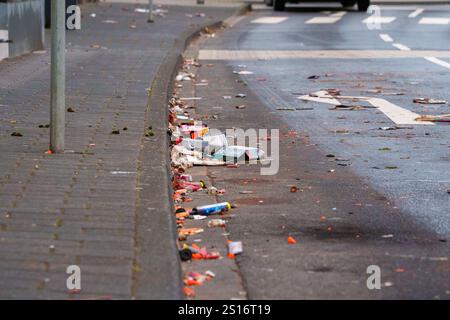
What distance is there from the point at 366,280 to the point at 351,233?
1.15 meters

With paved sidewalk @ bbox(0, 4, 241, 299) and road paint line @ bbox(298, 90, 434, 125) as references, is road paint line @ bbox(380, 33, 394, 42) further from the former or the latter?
paved sidewalk @ bbox(0, 4, 241, 299)

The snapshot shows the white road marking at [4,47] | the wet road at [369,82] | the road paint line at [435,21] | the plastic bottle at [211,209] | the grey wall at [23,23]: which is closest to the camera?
the plastic bottle at [211,209]

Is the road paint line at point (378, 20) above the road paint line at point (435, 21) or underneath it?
underneath

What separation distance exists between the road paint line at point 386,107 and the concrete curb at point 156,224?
2.59 meters

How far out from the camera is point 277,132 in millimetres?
11461

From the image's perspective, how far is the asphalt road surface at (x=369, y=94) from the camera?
7406mm

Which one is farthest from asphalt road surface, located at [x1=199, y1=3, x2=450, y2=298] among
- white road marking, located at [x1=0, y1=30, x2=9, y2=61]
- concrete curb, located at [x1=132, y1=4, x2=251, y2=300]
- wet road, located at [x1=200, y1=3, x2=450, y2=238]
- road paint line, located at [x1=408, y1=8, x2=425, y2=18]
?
white road marking, located at [x1=0, y1=30, x2=9, y2=61]

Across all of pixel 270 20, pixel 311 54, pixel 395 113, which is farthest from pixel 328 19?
pixel 395 113

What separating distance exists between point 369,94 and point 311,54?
20.3 feet

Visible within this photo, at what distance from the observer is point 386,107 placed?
13.5 metres

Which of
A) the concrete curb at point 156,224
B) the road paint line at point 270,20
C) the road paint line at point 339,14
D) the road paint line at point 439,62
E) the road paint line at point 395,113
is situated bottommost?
the road paint line at point 339,14

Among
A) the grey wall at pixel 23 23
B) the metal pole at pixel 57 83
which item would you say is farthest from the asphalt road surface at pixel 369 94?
the grey wall at pixel 23 23

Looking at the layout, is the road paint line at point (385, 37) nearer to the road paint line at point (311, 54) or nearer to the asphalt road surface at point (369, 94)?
the asphalt road surface at point (369, 94)
